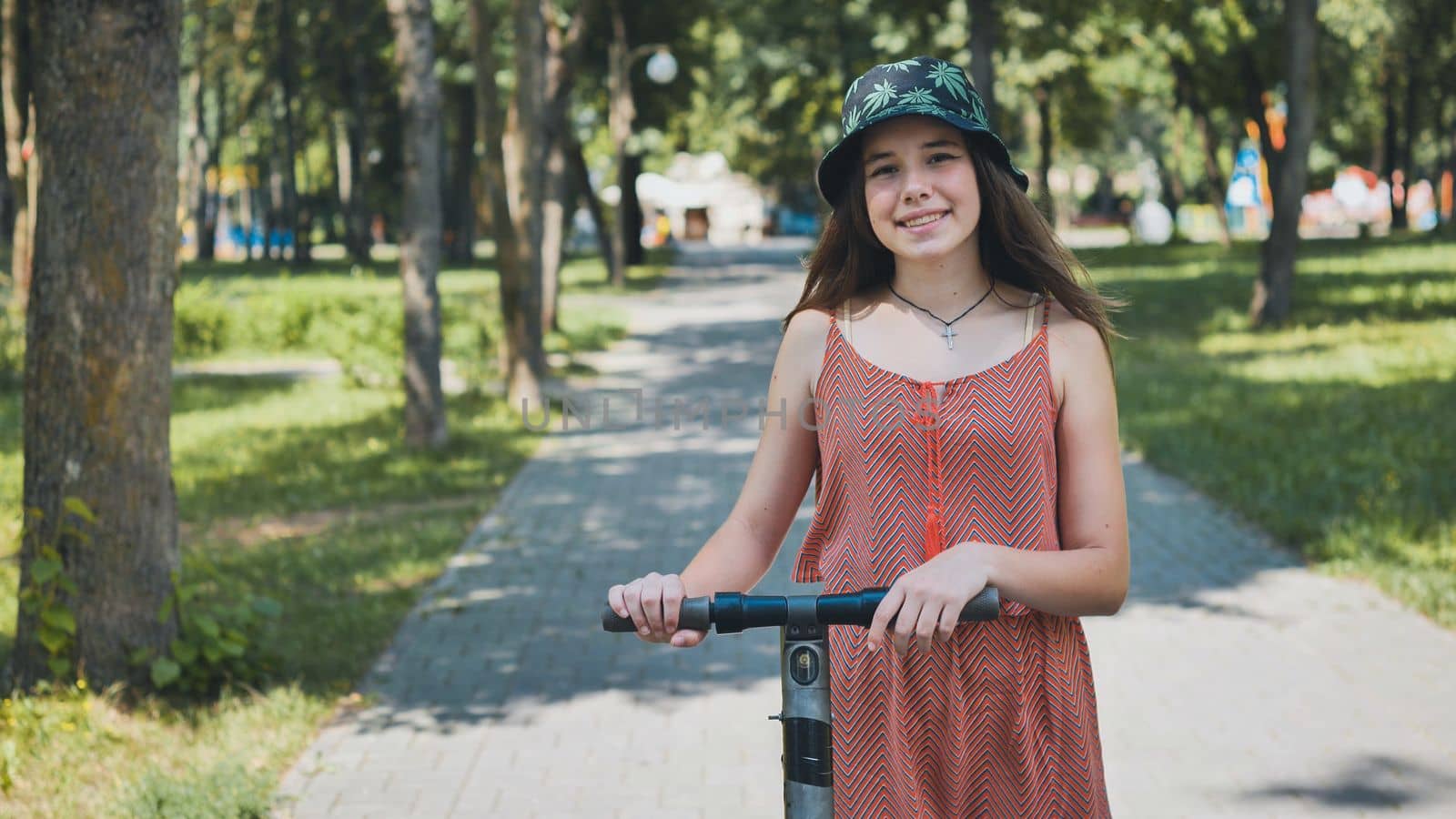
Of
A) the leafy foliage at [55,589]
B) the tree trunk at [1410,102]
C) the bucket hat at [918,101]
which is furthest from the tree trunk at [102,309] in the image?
the tree trunk at [1410,102]

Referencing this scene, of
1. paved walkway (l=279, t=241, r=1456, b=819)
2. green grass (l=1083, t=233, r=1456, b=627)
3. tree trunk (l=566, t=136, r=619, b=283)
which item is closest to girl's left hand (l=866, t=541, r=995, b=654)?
green grass (l=1083, t=233, r=1456, b=627)

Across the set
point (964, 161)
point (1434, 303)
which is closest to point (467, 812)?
point (964, 161)

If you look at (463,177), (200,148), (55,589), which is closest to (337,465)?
(55,589)

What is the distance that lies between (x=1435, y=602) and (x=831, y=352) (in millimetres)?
5710

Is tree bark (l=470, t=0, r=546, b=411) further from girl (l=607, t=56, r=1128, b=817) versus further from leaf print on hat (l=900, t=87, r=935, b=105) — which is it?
leaf print on hat (l=900, t=87, r=935, b=105)

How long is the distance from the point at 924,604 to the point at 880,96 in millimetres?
768

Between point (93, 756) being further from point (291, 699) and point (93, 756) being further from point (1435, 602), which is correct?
point (1435, 602)

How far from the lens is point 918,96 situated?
233 cm

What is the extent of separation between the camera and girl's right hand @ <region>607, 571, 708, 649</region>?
2178mm

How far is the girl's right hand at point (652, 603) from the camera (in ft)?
7.14

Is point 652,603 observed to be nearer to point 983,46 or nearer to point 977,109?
point 977,109

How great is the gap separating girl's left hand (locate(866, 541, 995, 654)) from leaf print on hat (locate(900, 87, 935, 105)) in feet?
2.24

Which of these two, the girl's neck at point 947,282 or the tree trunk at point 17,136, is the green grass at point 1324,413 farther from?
the tree trunk at point 17,136

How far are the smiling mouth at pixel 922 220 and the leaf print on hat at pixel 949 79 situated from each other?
0.17m
